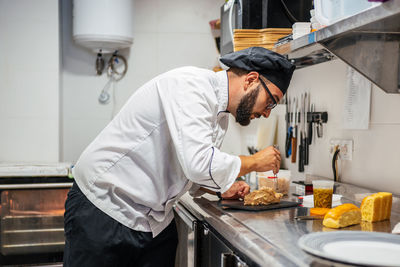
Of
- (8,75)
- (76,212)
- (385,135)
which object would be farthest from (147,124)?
(8,75)

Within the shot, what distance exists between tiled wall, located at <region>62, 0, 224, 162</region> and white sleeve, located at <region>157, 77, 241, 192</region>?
7.60ft

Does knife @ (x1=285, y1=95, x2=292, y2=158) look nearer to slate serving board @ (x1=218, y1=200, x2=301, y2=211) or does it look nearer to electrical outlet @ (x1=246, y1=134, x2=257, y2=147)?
electrical outlet @ (x1=246, y1=134, x2=257, y2=147)

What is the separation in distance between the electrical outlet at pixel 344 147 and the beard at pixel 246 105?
2.08 feet

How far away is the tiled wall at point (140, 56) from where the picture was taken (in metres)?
3.76

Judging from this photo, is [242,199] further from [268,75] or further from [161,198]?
[268,75]

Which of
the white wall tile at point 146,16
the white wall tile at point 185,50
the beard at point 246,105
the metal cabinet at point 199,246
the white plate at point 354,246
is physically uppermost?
the white wall tile at point 146,16

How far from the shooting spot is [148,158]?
1.66 m

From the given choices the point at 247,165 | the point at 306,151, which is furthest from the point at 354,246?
the point at 306,151

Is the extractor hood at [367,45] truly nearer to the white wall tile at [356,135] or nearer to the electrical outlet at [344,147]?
the white wall tile at [356,135]

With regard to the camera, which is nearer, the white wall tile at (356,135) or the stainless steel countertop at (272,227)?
the stainless steel countertop at (272,227)

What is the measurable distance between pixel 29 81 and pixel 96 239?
2149mm

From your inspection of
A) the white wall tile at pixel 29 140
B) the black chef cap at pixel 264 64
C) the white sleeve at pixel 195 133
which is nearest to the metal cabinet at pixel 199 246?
the white sleeve at pixel 195 133

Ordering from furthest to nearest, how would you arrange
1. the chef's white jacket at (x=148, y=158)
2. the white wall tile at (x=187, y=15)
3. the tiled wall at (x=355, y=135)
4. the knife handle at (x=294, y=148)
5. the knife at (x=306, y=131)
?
the white wall tile at (x=187, y=15), the knife handle at (x=294, y=148), the knife at (x=306, y=131), the tiled wall at (x=355, y=135), the chef's white jacket at (x=148, y=158)

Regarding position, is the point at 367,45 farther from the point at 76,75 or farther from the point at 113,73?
the point at 76,75
